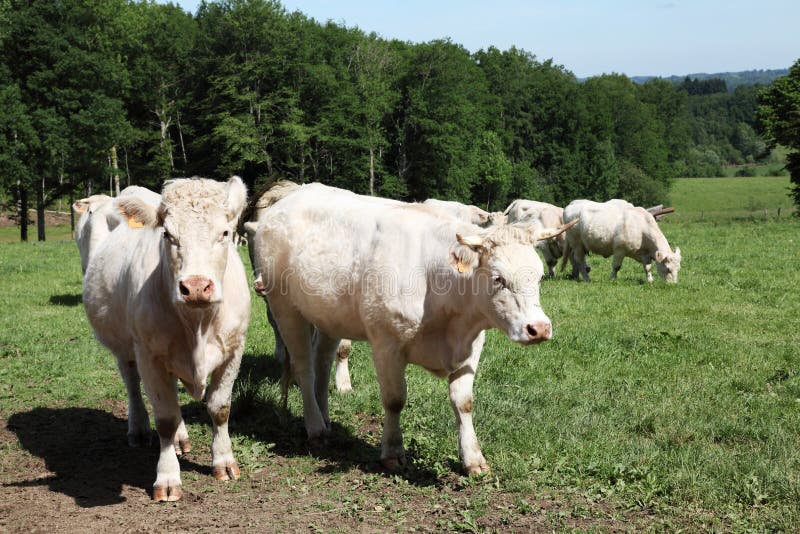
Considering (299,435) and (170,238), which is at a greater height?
(170,238)

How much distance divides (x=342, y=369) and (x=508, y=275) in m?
3.63

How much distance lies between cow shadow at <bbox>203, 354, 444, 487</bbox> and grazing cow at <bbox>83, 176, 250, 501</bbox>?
0.86 metres

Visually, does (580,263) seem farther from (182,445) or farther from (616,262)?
(182,445)

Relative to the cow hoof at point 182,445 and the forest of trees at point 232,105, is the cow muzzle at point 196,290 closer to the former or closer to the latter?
the cow hoof at point 182,445

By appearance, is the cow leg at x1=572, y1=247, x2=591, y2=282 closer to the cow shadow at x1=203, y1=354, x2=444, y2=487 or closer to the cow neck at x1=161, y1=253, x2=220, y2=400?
the cow shadow at x1=203, y1=354, x2=444, y2=487

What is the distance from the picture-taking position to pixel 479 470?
19.9 feet

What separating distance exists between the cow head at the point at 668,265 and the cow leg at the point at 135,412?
13760 mm

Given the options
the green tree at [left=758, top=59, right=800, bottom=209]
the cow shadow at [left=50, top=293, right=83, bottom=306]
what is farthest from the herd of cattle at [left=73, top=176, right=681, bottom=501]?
the green tree at [left=758, top=59, right=800, bottom=209]

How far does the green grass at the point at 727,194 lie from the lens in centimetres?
8131

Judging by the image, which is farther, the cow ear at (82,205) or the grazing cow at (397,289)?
the cow ear at (82,205)

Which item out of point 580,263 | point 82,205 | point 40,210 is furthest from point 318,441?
point 40,210

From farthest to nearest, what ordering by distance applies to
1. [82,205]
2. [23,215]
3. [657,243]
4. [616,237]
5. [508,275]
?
[23,215] < [616,237] < [657,243] < [82,205] < [508,275]

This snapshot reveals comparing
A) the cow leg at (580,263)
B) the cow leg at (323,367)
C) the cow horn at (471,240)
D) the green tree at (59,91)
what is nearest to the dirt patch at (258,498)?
the cow leg at (323,367)

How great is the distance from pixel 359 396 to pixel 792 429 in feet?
14.0
